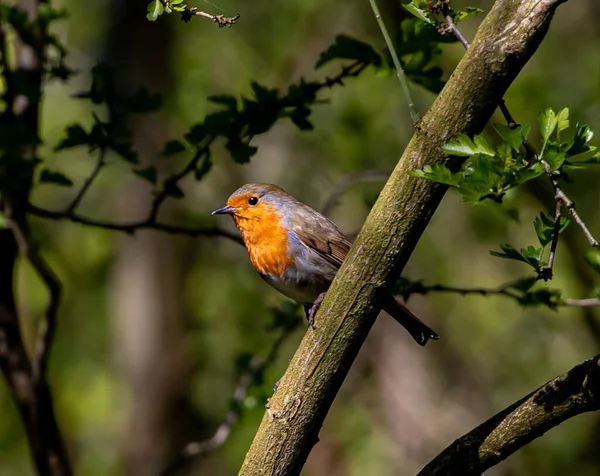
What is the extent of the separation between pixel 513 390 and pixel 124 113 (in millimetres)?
5692

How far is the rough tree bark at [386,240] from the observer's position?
2064 mm

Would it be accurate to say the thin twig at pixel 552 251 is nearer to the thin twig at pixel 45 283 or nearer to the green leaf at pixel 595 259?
the green leaf at pixel 595 259

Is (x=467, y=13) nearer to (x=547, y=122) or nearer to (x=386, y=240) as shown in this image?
(x=547, y=122)

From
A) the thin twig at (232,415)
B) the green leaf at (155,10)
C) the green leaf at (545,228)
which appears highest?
the green leaf at (155,10)

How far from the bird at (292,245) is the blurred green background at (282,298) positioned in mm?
2451

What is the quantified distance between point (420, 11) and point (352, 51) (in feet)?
2.96

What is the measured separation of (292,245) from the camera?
12.7 feet

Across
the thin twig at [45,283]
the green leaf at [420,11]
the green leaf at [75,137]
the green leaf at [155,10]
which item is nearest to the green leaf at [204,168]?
the green leaf at [75,137]

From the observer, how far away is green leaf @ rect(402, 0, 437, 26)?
2279 mm

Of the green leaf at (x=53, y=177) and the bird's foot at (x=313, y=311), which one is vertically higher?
the green leaf at (x=53, y=177)

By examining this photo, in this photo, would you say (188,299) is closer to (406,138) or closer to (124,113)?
(406,138)

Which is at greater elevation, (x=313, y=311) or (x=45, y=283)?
(x=45, y=283)

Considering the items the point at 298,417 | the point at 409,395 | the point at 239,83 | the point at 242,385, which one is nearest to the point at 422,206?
the point at 298,417

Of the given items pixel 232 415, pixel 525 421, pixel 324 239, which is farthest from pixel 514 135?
pixel 232 415
